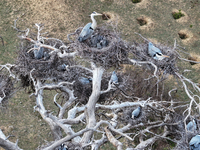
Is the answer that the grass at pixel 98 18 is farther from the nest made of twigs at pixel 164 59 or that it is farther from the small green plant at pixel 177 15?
the nest made of twigs at pixel 164 59

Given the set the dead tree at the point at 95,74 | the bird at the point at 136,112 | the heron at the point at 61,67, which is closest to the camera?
the dead tree at the point at 95,74

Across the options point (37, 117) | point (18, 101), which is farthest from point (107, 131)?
point (18, 101)

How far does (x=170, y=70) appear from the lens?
18.3 feet

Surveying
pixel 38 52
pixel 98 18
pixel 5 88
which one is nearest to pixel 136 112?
pixel 38 52

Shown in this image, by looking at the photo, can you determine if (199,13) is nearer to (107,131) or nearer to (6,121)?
(107,131)

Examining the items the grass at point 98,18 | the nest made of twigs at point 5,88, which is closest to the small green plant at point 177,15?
the grass at point 98,18

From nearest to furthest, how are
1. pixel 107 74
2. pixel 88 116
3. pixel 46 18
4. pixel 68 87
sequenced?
pixel 88 116 < pixel 68 87 < pixel 107 74 < pixel 46 18

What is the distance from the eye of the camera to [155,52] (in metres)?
5.71

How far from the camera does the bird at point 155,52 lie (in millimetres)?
5637

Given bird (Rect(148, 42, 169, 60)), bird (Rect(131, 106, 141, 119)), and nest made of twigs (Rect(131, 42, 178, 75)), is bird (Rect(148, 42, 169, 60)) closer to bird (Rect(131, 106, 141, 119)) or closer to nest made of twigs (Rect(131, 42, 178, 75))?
nest made of twigs (Rect(131, 42, 178, 75))

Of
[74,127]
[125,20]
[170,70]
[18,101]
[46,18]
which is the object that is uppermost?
[46,18]

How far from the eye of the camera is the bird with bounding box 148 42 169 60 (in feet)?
18.5

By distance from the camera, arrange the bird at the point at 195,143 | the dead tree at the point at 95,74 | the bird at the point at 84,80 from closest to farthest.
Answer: the bird at the point at 195,143, the dead tree at the point at 95,74, the bird at the point at 84,80

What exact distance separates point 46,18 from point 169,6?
22.1 feet
